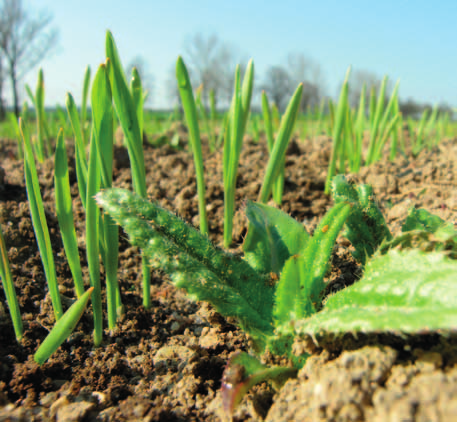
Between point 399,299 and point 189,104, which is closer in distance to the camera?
point 399,299

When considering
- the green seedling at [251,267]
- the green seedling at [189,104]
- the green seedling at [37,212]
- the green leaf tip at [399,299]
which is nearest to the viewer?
the green leaf tip at [399,299]

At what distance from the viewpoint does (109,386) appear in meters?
0.86

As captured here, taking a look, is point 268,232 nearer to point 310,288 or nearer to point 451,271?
point 310,288

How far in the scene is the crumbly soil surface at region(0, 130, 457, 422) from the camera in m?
0.56

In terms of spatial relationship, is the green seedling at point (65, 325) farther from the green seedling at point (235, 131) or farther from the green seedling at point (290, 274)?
the green seedling at point (235, 131)

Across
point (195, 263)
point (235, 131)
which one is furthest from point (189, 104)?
point (195, 263)

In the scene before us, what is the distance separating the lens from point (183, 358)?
37.1 inches

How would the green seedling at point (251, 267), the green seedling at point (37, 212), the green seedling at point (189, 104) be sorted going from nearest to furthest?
1. the green seedling at point (251, 267)
2. the green seedling at point (37, 212)
3. the green seedling at point (189, 104)

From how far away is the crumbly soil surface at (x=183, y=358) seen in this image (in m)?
0.56

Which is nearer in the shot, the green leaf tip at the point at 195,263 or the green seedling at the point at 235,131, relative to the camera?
the green leaf tip at the point at 195,263

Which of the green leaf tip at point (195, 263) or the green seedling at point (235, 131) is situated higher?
the green seedling at point (235, 131)

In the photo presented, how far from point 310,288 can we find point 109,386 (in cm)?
49

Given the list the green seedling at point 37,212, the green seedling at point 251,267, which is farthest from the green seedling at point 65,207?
the green seedling at point 251,267

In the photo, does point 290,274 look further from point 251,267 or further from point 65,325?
point 65,325
